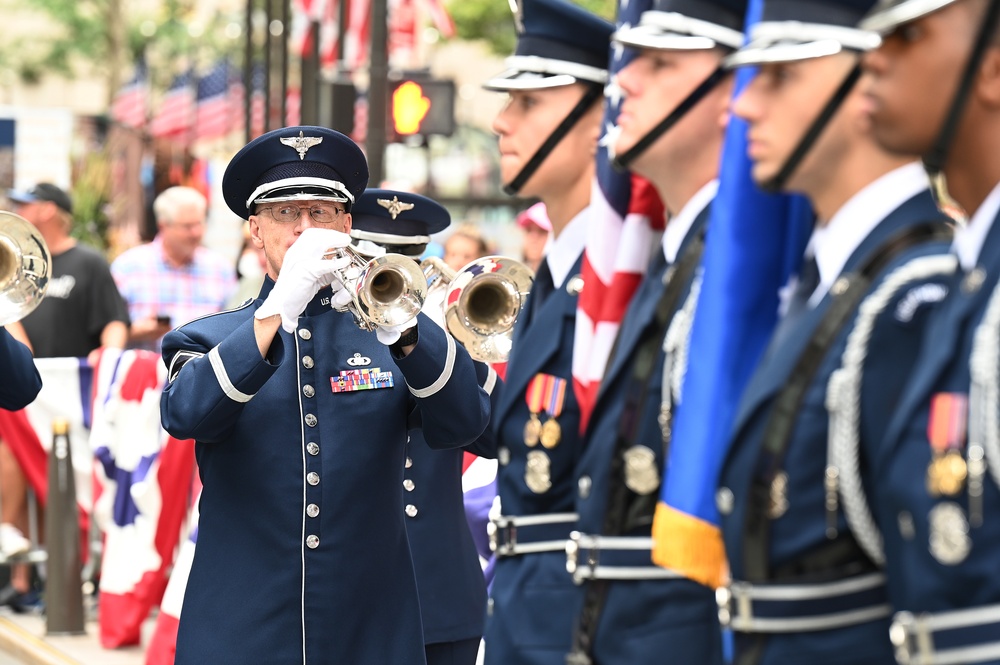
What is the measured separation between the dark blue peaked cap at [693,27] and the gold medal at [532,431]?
3.02 feet

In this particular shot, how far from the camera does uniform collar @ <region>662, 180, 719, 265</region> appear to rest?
369cm

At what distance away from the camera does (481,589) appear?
19.4 ft

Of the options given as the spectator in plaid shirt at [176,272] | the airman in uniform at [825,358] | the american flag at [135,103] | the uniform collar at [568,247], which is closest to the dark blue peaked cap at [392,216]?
the uniform collar at [568,247]

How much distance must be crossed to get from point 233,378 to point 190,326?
0.52 m

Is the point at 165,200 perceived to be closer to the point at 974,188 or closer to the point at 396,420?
the point at 396,420

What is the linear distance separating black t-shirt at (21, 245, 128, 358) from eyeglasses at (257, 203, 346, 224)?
20.5ft

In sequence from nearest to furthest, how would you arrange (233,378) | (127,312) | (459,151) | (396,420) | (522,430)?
(522,430) → (233,378) → (396,420) → (127,312) → (459,151)

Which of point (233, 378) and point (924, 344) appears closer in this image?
point (924, 344)

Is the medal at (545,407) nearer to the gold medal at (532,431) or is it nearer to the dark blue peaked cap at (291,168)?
the gold medal at (532,431)

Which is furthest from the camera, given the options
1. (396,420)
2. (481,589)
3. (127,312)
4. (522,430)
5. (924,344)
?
(127,312)

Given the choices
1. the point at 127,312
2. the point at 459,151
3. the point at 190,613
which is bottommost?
the point at 459,151

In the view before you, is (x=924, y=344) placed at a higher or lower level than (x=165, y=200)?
higher

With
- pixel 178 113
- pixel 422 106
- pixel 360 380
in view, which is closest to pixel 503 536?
pixel 360 380

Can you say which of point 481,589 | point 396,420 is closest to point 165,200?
point 481,589
